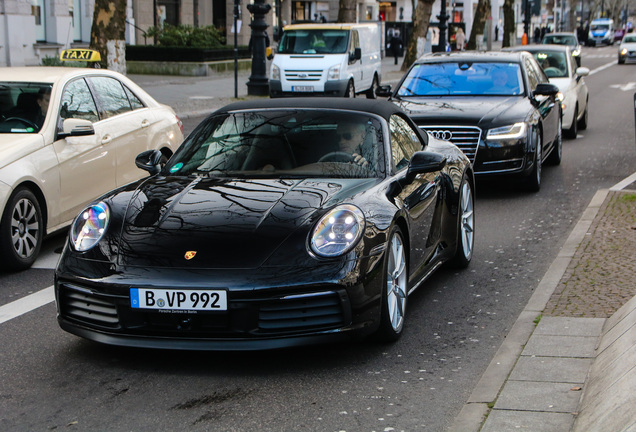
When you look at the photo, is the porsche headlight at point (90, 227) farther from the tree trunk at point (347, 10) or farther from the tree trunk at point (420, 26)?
the tree trunk at point (420, 26)

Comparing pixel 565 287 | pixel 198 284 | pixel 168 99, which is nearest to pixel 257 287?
pixel 198 284

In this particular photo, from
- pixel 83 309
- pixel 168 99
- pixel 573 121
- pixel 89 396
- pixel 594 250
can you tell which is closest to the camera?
pixel 89 396

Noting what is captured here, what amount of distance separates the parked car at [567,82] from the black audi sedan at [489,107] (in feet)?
11.2

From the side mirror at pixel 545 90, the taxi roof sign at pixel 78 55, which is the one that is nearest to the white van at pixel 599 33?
the side mirror at pixel 545 90

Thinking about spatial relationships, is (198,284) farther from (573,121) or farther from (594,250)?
(573,121)

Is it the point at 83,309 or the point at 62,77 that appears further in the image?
the point at 62,77

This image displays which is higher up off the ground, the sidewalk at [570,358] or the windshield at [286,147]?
the windshield at [286,147]

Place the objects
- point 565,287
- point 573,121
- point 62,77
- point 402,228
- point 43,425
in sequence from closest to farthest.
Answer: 1. point 43,425
2. point 402,228
3. point 565,287
4. point 62,77
5. point 573,121

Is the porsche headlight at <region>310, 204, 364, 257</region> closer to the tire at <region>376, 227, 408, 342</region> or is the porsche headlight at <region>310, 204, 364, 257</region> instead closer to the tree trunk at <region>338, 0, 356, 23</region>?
the tire at <region>376, 227, 408, 342</region>

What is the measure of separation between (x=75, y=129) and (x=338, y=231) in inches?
146

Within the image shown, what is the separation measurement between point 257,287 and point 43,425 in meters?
1.18

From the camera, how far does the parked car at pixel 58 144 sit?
7801 mm

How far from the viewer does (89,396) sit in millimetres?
4938

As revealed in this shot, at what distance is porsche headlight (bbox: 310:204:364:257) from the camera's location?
207 inches
